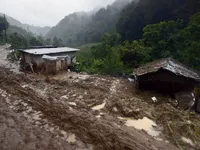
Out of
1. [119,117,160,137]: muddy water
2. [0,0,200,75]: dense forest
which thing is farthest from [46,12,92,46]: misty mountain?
[119,117,160,137]: muddy water

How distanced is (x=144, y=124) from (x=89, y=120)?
2642mm

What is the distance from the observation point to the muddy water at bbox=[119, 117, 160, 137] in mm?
7568

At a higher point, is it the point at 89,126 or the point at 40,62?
the point at 40,62

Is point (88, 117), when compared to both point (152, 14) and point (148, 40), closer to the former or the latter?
point (148, 40)

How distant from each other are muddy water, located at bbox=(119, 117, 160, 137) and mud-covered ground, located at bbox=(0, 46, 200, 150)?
43mm

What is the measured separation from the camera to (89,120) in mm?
8016

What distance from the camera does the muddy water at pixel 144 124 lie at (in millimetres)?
7568

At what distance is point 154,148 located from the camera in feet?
20.4

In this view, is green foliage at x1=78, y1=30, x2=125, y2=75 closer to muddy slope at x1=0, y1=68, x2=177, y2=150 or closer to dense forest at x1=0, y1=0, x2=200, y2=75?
dense forest at x1=0, y1=0, x2=200, y2=75

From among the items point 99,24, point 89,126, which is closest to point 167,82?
point 89,126

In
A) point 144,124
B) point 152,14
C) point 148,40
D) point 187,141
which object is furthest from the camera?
point 152,14

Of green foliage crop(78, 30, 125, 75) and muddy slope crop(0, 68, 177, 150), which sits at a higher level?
green foliage crop(78, 30, 125, 75)

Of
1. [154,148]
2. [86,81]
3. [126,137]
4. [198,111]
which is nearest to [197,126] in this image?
[198,111]

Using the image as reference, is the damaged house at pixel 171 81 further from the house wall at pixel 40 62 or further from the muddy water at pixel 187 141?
the house wall at pixel 40 62
